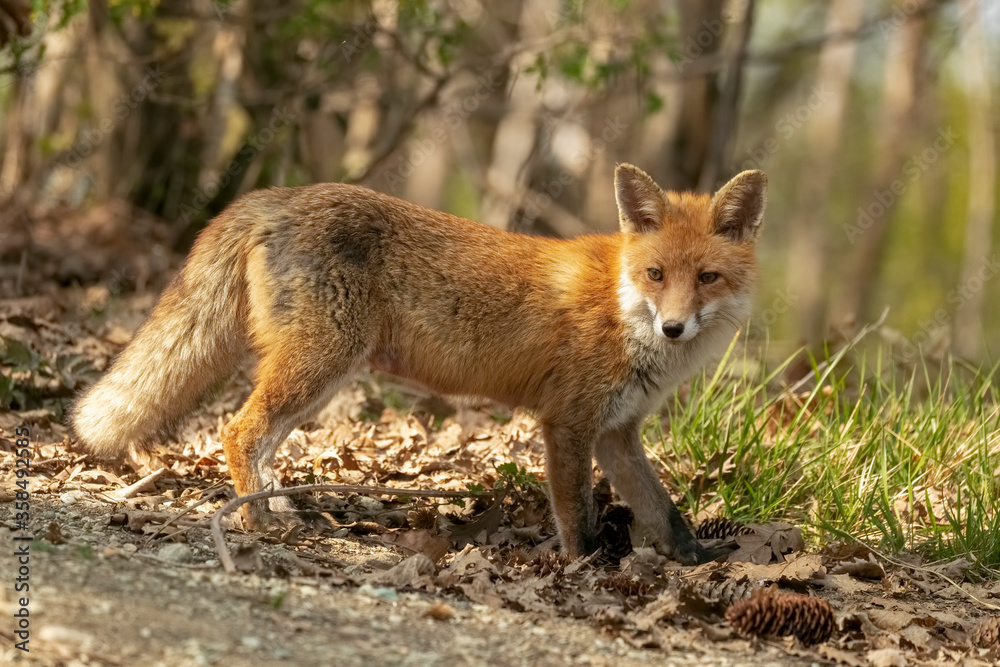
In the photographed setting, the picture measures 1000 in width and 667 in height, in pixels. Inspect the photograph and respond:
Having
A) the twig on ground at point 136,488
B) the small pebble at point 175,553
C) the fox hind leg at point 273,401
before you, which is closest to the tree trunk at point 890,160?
the fox hind leg at point 273,401

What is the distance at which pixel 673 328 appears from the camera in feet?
16.0

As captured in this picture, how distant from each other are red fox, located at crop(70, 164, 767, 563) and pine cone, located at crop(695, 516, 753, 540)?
1.21 ft

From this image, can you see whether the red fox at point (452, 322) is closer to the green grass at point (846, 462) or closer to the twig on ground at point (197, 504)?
the twig on ground at point (197, 504)

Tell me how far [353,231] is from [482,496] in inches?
64.6

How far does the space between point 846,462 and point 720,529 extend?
109 cm

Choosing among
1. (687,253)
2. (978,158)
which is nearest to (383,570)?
(687,253)

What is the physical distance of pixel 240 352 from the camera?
5309mm

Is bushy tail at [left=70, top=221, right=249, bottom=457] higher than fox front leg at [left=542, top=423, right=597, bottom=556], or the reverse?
bushy tail at [left=70, top=221, right=249, bottom=457]

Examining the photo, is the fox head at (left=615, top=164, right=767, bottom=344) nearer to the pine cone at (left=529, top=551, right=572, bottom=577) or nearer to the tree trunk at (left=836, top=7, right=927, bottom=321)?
the pine cone at (left=529, top=551, right=572, bottom=577)

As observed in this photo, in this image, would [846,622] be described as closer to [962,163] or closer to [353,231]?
[353,231]

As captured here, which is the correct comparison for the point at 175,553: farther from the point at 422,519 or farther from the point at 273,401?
the point at 422,519

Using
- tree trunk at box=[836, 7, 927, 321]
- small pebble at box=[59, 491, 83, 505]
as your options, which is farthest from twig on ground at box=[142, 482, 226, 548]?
tree trunk at box=[836, 7, 927, 321]

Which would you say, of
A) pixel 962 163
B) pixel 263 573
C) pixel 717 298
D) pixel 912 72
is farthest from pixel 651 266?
pixel 962 163

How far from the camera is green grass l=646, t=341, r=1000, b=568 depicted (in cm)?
564
